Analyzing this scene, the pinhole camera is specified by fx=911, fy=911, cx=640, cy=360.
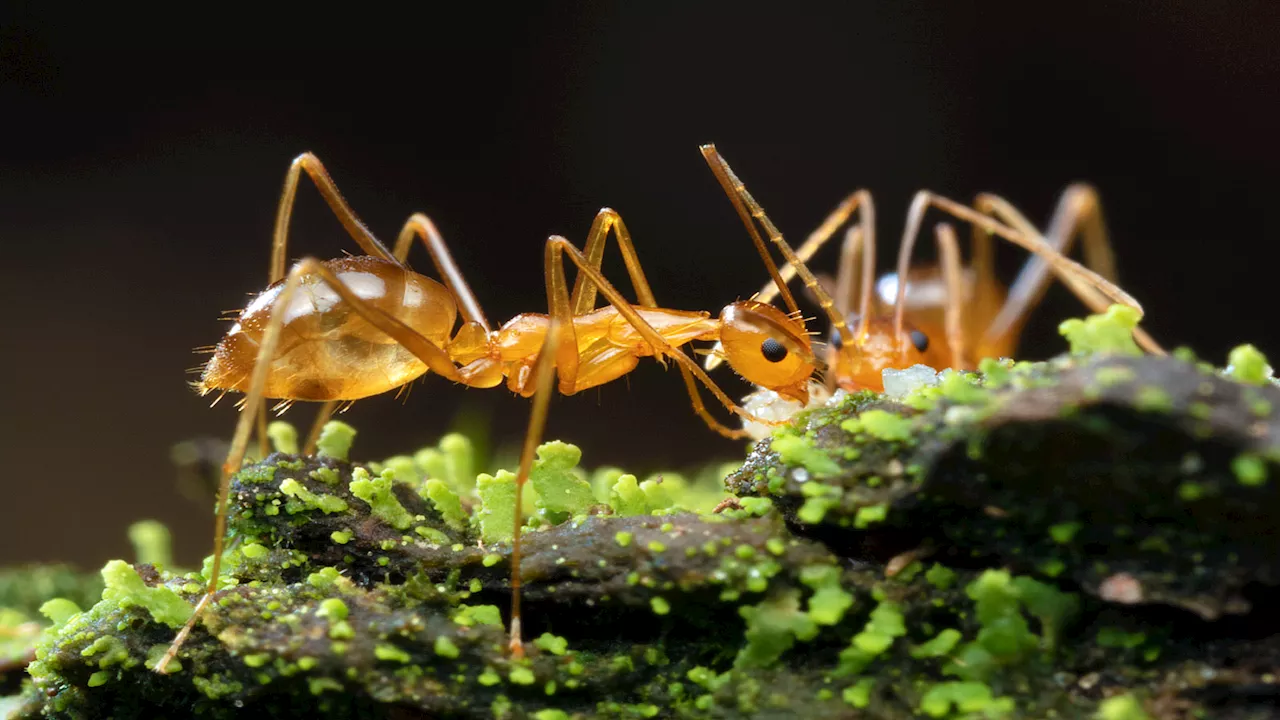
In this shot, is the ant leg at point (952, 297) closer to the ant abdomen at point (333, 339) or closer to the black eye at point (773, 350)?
the black eye at point (773, 350)

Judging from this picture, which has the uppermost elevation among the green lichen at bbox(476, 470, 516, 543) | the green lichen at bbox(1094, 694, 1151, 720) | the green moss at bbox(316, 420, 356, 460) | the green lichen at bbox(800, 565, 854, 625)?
the green moss at bbox(316, 420, 356, 460)

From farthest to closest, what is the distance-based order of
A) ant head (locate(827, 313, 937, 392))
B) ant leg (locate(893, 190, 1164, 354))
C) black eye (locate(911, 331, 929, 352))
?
black eye (locate(911, 331, 929, 352)) < ant head (locate(827, 313, 937, 392)) < ant leg (locate(893, 190, 1164, 354))

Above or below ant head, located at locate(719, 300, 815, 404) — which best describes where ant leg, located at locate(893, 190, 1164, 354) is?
above

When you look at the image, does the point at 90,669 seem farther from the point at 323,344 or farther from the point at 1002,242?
the point at 1002,242

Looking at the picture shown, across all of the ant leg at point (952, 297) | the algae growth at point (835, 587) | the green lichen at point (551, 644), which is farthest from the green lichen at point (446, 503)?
the ant leg at point (952, 297)

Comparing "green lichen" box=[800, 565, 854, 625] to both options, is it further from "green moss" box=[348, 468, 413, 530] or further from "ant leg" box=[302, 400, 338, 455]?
"ant leg" box=[302, 400, 338, 455]

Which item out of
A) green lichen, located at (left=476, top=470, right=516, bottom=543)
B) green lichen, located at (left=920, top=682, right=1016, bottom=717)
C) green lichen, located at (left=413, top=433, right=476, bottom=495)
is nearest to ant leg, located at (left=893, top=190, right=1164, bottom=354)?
green lichen, located at (left=920, top=682, right=1016, bottom=717)

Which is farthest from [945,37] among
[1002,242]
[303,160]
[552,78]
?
[303,160]

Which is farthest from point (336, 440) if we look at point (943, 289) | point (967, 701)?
point (943, 289)
